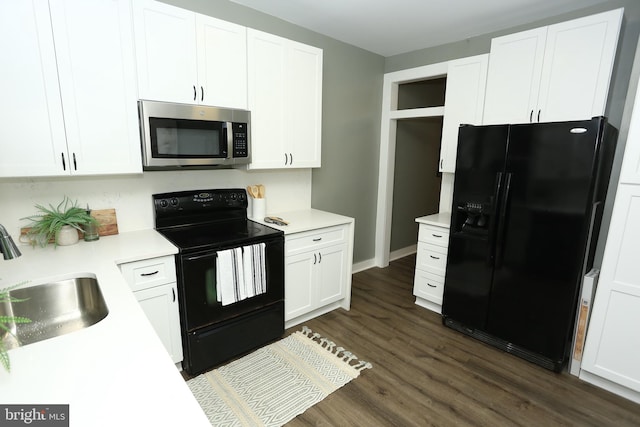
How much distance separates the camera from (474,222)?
2.64 metres

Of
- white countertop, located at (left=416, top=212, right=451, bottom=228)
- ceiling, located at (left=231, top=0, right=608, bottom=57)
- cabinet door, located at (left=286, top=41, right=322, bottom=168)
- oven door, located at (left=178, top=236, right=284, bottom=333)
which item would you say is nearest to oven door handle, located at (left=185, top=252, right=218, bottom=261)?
oven door, located at (left=178, top=236, right=284, bottom=333)

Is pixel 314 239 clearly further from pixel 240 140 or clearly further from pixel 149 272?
pixel 149 272

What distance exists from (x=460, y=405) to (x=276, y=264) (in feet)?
4.99

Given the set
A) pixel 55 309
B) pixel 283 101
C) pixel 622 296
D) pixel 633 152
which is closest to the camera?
pixel 55 309

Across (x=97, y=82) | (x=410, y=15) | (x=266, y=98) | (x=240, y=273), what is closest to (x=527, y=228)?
(x=410, y=15)

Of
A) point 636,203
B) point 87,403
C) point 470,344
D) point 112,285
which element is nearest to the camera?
point 87,403

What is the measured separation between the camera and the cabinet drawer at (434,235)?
2.92 metres

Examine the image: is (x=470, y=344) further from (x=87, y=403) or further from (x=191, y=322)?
(x=87, y=403)

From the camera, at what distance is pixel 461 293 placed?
2719mm

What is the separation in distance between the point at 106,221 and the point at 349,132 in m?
2.52

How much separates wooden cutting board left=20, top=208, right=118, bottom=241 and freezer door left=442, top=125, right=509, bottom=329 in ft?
8.55

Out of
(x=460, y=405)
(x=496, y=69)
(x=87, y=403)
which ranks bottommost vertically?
(x=460, y=405)

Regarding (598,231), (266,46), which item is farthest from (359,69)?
(598,231)

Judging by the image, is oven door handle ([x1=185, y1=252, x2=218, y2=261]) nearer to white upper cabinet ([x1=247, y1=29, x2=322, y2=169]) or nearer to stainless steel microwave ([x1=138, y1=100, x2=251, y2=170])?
stainless steel microwave ([x1=138, y1=100, x2=251, y2=170])
